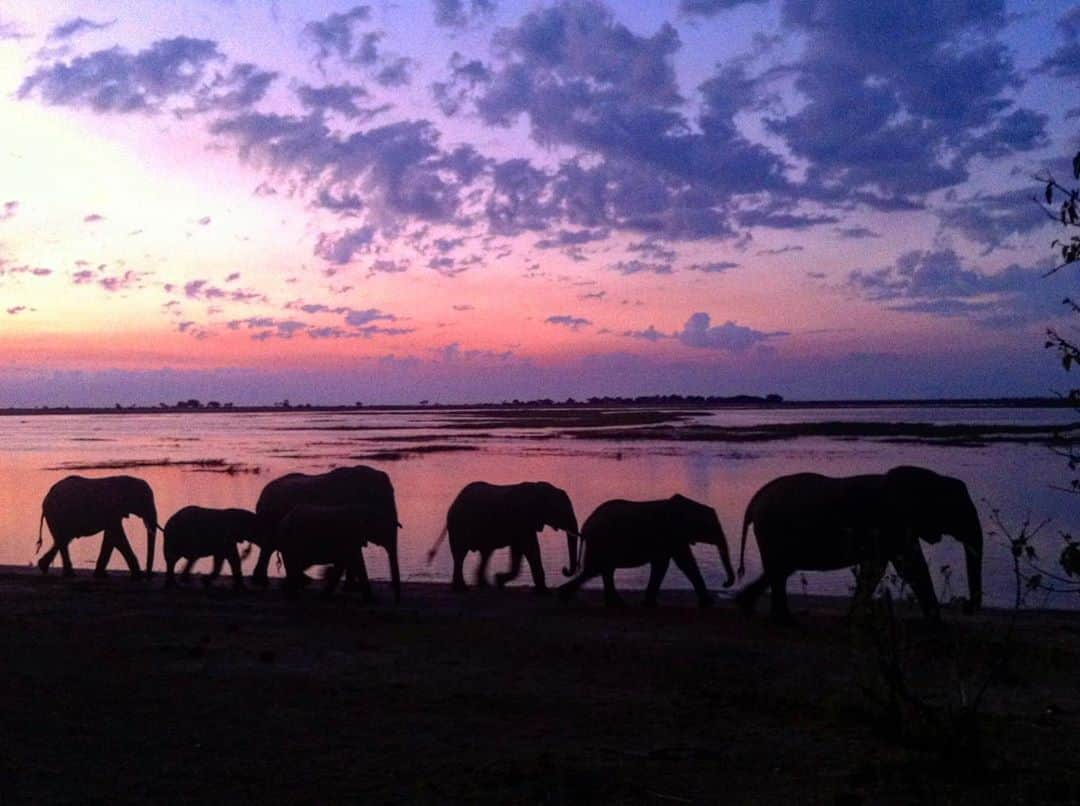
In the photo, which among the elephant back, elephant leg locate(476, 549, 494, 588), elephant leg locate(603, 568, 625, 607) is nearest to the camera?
elephant leg locate(603, 568, 625, 607)

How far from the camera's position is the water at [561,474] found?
1920 cm

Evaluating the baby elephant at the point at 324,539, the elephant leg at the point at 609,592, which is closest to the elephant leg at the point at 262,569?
the baby elephant at the point at 324,539

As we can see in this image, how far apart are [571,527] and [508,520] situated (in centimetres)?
96

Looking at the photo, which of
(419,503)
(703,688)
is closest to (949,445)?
(419,503)

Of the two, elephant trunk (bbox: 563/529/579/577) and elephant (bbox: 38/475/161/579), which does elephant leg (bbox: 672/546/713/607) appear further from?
elephant (bbox: 38/475/161/579)

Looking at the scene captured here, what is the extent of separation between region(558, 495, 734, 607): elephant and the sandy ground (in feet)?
3.98

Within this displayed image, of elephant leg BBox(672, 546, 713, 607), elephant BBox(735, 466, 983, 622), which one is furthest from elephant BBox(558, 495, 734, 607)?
elephant BBox(735, 466, 983, 622)

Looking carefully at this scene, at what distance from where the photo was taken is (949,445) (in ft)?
163

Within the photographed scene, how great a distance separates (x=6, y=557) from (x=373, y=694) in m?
15.5

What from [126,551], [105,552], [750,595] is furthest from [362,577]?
[105,552]

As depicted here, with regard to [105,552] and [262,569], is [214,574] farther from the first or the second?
[105,552]

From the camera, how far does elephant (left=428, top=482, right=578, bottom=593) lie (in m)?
16.6

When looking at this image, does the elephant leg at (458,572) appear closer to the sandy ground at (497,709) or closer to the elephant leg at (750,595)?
the sandy ground at (497,709)

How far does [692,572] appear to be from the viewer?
14.1 metres
